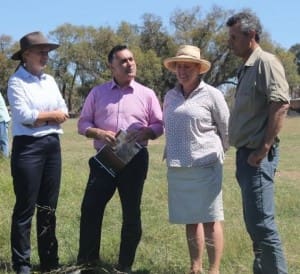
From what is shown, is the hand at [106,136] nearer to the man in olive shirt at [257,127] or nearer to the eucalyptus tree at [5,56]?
the man in olive shirt at [257,127]

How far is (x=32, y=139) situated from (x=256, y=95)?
1.92 metres

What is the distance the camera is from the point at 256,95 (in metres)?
4.23

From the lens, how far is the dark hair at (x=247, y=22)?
169 inches

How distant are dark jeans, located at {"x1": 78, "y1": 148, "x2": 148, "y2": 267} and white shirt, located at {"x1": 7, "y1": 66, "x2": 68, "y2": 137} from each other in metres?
0.57

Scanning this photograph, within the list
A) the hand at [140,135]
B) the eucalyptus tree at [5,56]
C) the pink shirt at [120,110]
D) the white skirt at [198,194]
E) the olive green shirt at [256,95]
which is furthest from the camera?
the eucalyptus tree at [5,56]

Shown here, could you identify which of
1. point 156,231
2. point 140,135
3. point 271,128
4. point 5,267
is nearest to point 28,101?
point 140,135

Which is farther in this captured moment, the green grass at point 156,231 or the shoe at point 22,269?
the green grass at point 156,231

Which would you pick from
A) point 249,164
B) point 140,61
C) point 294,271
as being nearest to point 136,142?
point 249,164

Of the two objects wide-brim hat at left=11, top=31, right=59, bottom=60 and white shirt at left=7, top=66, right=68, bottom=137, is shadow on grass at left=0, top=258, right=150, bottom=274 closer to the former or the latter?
white shirt at left=7, top=66, right=68, bottom=137

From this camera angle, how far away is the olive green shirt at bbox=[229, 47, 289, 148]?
414cm

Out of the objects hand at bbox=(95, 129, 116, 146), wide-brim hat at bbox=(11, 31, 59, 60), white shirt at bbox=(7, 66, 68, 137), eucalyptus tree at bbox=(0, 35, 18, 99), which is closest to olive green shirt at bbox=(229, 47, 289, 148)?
hand at bbox=(95, 129, 116, 146)

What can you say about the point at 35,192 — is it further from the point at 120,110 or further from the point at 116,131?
the point at 120,110

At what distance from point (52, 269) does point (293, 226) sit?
10.4 feet

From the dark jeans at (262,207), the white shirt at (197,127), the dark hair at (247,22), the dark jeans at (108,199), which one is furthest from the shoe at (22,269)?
the dark hair at (247,22)
